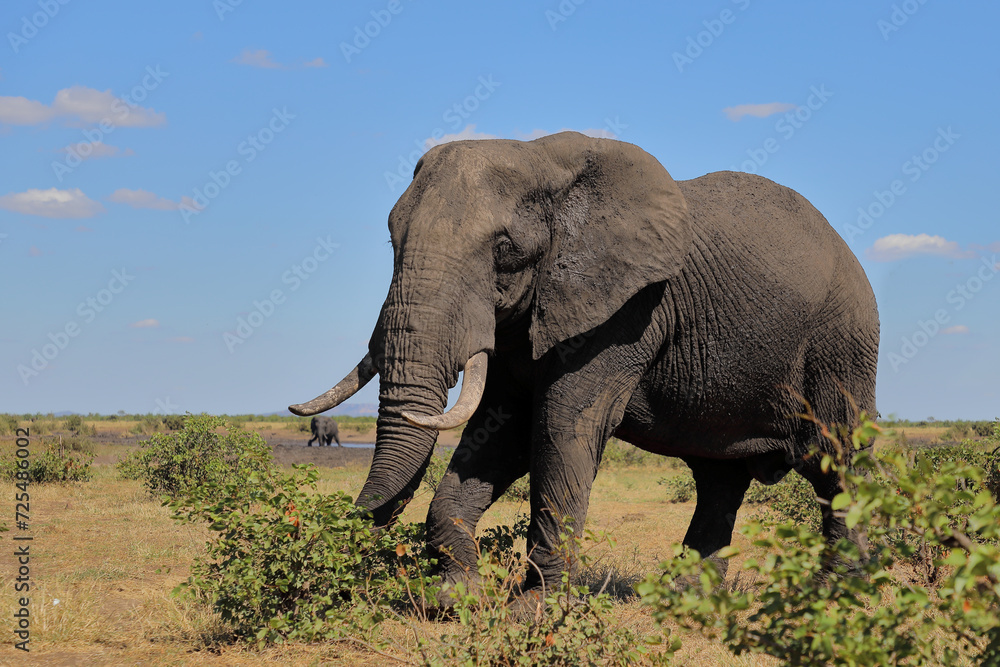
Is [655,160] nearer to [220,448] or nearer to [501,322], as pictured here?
[501,322]

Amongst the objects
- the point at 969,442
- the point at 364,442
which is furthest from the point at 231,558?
the point at 364,442

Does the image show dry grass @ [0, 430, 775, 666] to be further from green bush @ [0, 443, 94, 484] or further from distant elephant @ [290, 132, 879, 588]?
distant elephant @ [290, 132, 879, 588]

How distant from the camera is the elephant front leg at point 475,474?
21.7 feet

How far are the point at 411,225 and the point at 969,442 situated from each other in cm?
852

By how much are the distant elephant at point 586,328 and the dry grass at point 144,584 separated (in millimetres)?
921

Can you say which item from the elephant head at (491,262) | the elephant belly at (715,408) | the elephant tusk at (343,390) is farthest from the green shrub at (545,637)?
the elephant belly at (715,408)

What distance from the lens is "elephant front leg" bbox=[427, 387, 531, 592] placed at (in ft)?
21.7

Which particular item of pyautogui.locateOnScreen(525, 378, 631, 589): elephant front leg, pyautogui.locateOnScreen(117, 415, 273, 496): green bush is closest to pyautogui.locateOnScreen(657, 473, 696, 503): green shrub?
pyautogui.locateOnScreen(117, 415, 273, 496): green bush

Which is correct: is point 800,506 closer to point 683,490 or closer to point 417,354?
point 683,490

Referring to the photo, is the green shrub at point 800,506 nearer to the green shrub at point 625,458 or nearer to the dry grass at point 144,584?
the dry grass at point 144,584

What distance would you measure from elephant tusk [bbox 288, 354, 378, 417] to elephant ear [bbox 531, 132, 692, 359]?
3.75 feet

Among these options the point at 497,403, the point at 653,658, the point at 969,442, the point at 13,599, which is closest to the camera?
the point at 653,658

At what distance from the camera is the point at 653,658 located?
446 centimetres

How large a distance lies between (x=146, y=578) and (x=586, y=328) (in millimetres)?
4542
